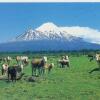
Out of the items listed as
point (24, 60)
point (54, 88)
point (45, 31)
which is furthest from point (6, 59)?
point (54, 88)

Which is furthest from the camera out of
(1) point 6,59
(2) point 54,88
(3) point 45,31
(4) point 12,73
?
(1) point 6,59

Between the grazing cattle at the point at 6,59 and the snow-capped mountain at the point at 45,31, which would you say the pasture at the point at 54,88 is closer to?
the snow-capped mountain at the point at 45,31

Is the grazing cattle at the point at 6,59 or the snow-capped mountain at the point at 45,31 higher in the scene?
the snow-capped mountain at the point at 45,31

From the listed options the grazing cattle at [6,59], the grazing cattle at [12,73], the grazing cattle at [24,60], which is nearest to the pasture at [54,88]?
the grazing cattle at [12,73]

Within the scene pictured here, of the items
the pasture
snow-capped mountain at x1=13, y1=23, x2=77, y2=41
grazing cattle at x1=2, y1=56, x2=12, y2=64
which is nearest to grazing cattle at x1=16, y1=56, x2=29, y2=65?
grazing cattle at x1=2, y1=56, x2=12, y2=64

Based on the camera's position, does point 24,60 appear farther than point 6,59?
No

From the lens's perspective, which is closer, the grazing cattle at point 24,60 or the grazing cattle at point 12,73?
the grazing cattle at point 12,73

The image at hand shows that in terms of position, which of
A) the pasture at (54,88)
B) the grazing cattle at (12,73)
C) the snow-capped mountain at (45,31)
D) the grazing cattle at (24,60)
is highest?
the snow-capped mountain at (45,31)

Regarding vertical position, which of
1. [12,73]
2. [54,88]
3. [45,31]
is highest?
[45,31]

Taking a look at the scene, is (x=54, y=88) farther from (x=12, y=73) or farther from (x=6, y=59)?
(x=6, y=59)

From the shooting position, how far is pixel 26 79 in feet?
47.4

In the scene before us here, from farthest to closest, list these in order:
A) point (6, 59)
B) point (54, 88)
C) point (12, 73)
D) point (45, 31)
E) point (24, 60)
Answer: point (6, 59)
point (24, 60)
point (45, 31)
point (12, 73)
point (54, 88)

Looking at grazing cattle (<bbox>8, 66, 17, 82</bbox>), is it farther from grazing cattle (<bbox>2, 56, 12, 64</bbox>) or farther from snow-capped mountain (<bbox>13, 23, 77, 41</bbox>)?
grazing cattle (<bbox>2, 56, 12, 64</bbox>)

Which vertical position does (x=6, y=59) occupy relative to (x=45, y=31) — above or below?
below
